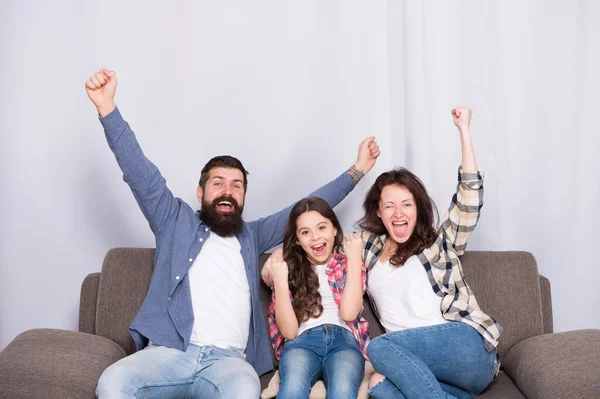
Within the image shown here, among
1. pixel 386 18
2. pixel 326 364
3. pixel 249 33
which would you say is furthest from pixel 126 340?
pixel 386 18

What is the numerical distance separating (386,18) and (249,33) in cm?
61

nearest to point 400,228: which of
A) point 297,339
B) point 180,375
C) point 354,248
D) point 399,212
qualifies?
point 399,212

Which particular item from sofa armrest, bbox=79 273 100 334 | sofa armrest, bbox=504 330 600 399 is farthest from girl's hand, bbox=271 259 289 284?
sofa armrest, bbox=504 330 600 399

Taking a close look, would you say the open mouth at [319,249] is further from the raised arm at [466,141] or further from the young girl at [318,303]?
the raised arm at [466,141]

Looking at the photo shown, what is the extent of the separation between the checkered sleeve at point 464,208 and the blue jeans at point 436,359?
32 cm

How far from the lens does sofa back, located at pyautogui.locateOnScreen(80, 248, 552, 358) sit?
256cm

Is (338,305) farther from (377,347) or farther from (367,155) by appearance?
(367,155)

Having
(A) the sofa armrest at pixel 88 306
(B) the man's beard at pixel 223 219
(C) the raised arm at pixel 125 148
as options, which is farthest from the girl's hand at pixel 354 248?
(A) the sofa armrest at pixel 88 306

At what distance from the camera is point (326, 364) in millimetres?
2346

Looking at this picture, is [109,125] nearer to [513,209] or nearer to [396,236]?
[396,236]

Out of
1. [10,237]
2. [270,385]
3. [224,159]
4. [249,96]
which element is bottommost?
[270,385]

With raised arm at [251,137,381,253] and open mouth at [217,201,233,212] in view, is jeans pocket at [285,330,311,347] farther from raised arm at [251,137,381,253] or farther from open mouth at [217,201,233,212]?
open mouth at [217,201,233,212]

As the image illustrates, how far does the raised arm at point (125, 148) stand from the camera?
94.6 inches

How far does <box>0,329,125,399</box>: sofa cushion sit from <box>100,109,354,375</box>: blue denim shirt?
159 mm
